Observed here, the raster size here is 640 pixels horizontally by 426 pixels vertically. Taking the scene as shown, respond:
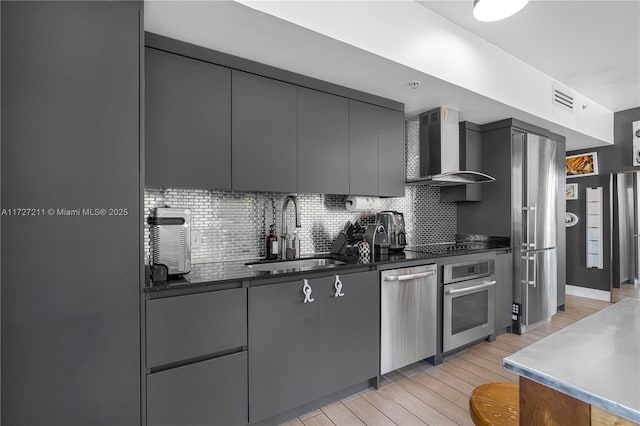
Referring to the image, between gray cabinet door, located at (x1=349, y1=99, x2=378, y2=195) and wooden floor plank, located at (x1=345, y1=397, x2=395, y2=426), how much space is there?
5.10 ft

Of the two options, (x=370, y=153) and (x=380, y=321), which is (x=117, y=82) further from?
(x=380, y=321)

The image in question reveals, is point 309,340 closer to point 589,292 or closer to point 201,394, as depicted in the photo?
point 201,394

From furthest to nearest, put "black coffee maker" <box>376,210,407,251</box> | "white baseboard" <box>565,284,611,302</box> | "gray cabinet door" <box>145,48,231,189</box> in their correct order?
"white baseboard" <box>565,284,611,302</box>
"black coffee maker" <box>376,210,407,251</box>
"gray cabinet door" <box>145,48,231,189</box>

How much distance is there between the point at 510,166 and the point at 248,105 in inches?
115

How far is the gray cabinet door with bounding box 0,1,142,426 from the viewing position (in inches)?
48.0

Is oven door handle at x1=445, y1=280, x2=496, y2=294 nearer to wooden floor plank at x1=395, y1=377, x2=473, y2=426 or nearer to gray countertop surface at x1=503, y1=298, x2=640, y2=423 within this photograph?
wooden floor plank at x1=395, y1=377, x2=473, y2=426

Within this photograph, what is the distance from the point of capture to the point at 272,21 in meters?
1.63

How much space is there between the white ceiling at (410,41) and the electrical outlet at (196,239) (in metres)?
1.23

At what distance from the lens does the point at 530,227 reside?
11.5 ft

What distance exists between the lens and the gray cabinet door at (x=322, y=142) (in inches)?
90.7

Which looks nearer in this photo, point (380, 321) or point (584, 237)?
point (380, 321)

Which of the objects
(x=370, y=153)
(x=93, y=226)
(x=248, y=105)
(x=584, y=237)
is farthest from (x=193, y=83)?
(x=584, y=237)

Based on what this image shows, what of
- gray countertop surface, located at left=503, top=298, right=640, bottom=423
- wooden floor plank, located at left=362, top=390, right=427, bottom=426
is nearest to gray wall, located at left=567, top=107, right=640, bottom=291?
wooden floor plank, located at left=362, top=390, right=427, bottom=426

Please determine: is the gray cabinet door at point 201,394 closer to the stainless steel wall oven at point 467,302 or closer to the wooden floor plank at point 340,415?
the wooden floor plank at point 340,415
